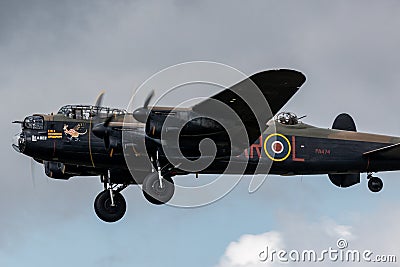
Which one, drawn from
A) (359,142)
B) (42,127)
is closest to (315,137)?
(359,142)

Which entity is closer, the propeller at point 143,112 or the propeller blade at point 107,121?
the propeller at point 143,112

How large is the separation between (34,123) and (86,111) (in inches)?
53.3

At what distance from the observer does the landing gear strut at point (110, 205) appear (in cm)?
Result: 2353

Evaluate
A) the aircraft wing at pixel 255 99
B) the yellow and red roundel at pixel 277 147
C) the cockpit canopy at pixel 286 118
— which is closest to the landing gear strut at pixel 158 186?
the aircraft wing at pixel 255 99

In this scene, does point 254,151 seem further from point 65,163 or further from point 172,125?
point 65,163

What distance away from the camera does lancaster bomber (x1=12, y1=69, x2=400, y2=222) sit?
67.8 ft

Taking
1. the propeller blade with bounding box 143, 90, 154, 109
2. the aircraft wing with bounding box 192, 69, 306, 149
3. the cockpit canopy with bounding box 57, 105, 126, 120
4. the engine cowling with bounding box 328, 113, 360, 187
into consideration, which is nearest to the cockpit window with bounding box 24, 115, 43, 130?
the cockpit canopy with bounding box 57, 105, 126, 120

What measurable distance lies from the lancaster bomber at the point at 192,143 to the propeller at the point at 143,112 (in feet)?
0.05

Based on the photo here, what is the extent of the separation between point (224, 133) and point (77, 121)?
12.4 ft

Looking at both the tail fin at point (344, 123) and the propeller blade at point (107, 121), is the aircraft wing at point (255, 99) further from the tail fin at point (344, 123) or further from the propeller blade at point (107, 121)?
the tail fin at point (344, 123)

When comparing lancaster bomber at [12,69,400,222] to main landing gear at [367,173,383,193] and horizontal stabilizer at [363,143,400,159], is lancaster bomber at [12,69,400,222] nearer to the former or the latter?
horizontal stabilizer at [363,143,400,159]

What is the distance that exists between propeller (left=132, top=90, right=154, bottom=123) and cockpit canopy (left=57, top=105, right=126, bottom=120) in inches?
58.5

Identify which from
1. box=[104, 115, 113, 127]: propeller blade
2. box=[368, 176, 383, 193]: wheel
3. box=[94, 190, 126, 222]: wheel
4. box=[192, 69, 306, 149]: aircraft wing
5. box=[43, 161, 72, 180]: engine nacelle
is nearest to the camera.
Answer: box=[192, 69, 306, 149]: aircraft wing

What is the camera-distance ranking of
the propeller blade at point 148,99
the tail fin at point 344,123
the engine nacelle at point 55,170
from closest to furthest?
1. the propeller blade at point 148,99
2. the engine nacelle at point 55,170
3. the tail fin at point 344,123
